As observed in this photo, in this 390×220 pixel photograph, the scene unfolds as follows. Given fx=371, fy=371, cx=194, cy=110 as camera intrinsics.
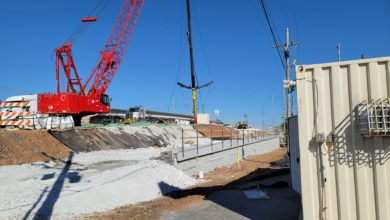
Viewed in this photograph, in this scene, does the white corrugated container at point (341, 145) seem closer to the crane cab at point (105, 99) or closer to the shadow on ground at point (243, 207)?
the shadow on ground at point (243, 207)

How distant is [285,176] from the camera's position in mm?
15727

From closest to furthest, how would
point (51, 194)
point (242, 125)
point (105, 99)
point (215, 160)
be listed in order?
point (51, 194) → point (215, 160) → point (105, 99) → point (242, 125)

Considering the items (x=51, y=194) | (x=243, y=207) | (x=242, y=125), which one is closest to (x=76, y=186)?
(x=51, y=194)

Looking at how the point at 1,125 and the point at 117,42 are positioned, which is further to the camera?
the point at 117,42

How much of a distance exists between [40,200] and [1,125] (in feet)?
55.5

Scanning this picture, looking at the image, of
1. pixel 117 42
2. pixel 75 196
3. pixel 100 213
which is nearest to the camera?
Result: pixel 100 213

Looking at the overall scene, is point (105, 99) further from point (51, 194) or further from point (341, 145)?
point (341, 145)

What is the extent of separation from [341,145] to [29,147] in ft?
52.9

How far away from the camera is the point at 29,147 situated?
1822 cm

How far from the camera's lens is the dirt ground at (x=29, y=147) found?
1633cm

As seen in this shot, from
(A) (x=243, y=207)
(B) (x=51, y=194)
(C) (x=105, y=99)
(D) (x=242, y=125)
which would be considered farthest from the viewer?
(D) (x=242, y=125)

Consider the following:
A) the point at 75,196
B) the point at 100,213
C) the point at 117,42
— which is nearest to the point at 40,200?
the point at 75,196

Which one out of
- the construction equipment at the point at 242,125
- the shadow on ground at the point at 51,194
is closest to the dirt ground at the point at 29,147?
the shadow on ground at the point at 51,194

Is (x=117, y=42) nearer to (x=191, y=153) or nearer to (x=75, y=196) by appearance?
(x=191, y=153)
